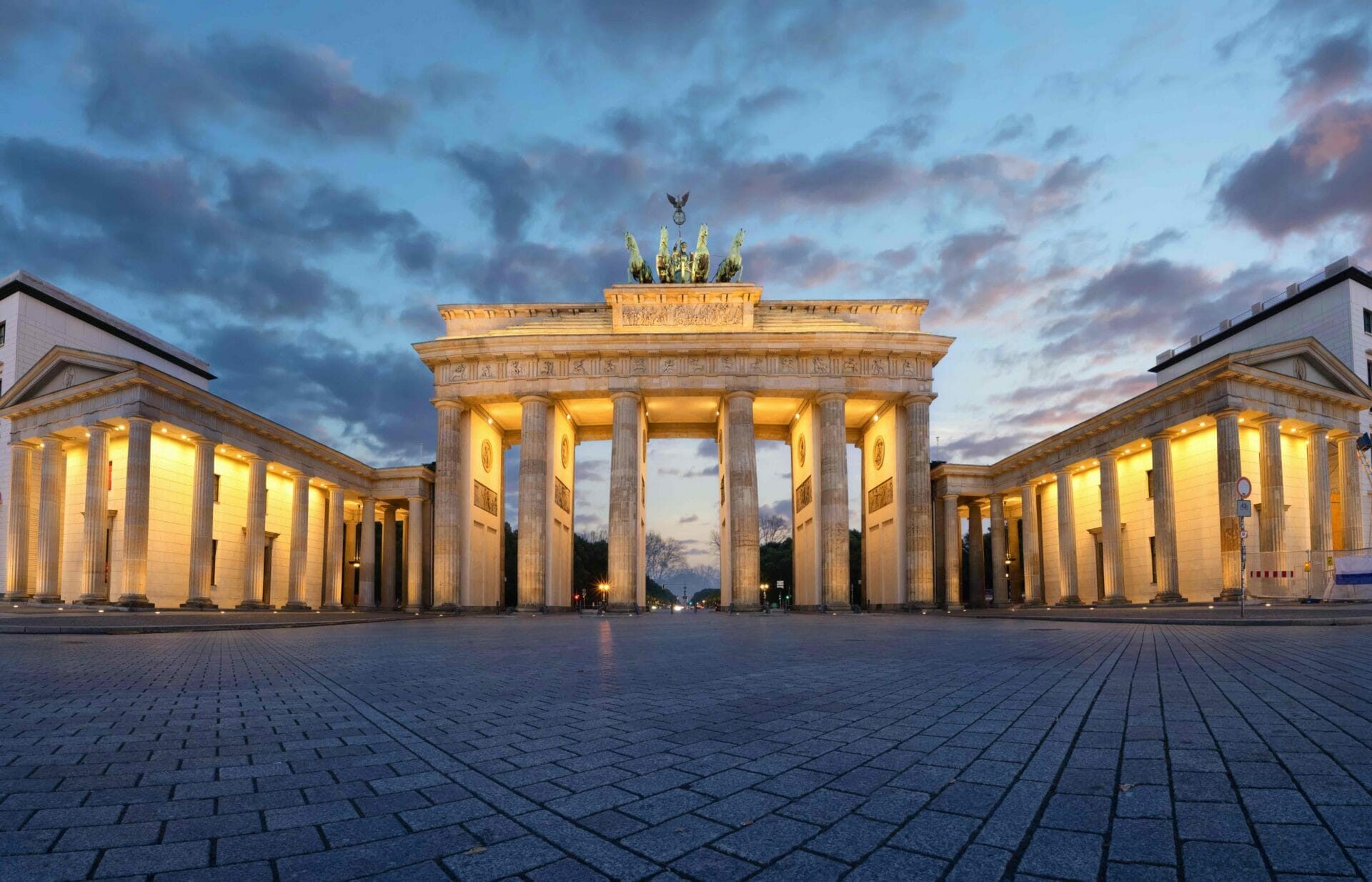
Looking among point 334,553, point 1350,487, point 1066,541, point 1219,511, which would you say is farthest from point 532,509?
point 1350,487

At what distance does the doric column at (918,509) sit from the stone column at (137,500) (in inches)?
1402

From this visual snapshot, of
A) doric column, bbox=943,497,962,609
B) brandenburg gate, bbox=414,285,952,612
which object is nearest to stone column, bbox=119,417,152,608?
brandenburg gate, bbox=414,285,952,612

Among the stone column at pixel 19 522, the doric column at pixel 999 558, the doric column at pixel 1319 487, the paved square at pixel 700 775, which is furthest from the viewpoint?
the doric column at pixel 999 558

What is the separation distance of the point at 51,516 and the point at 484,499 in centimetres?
2027

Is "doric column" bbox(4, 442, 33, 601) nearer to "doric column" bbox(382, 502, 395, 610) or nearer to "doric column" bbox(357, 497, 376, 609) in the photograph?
"doric column" bbox(357, 497, 376, 609)

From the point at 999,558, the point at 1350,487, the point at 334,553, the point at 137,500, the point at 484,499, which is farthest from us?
the point at 999,558

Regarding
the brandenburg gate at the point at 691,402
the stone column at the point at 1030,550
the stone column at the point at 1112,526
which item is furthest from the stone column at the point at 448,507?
the stone column at the point at 1112,526

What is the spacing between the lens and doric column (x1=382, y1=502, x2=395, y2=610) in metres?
53.1

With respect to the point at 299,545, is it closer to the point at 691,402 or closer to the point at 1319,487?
the point at 691,402

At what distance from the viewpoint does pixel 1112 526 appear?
38.8 m

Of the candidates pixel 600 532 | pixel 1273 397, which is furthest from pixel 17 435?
pixel 600 532

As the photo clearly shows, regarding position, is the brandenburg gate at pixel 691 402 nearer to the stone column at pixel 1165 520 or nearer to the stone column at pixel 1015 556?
the stone column at pixel 1165 520

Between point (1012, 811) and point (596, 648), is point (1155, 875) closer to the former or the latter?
point (1012, 811)

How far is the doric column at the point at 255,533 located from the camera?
39.7m
